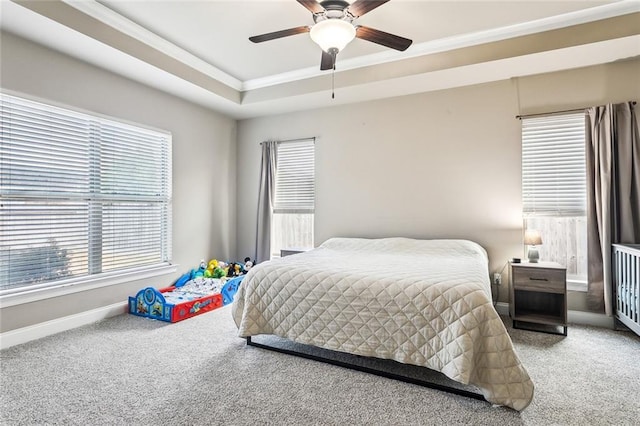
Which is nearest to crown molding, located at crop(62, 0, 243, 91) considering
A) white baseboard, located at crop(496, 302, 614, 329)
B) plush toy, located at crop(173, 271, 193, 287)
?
plush toy, located at crop(173, 271, 193, 287)

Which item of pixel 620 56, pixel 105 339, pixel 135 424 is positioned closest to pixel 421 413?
pixel 135 424

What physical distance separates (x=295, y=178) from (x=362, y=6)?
2.80m

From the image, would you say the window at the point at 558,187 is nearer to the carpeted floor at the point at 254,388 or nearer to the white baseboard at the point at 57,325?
the carpeted floor at the point at 254,388

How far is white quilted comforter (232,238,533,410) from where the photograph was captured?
1803 mm

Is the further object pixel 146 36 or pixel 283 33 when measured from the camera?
pixel 146 36

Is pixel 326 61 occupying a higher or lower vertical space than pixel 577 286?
higher

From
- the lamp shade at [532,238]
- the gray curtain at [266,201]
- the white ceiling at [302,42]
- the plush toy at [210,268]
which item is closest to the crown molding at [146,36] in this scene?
the white ceiling at [302,42]

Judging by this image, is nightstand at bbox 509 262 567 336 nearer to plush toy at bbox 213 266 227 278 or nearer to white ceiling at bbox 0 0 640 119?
white ceiling at bbox 0 0 640 119

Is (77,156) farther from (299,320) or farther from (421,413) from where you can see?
(421,413)

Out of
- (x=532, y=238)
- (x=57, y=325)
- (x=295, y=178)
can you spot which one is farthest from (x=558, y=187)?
(x=57, y=325)

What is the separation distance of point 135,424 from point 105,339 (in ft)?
4.68

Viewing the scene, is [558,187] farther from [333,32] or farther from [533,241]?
[333,32]

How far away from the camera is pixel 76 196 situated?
312 centimetres

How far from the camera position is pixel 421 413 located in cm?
179
